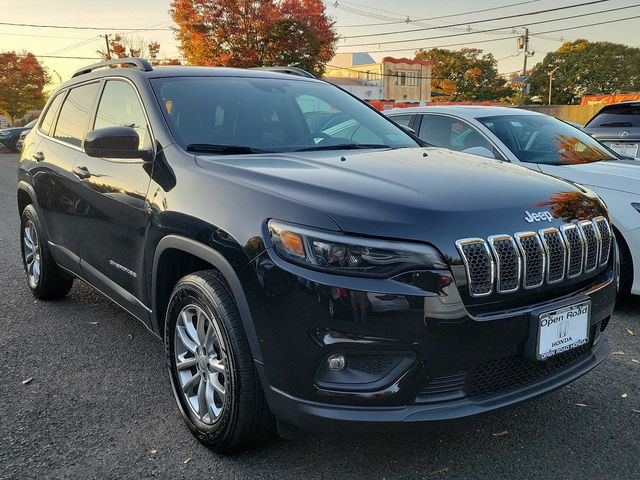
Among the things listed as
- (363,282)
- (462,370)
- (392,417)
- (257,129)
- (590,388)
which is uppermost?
(257,129)

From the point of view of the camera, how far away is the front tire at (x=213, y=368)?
2352 millimetres

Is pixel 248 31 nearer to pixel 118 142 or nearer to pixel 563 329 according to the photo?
pixel 118 142

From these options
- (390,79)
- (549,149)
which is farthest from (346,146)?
(390,79)

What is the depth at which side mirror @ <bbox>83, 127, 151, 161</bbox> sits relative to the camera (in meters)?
2.96

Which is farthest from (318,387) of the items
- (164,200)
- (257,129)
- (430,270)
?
(257,129)

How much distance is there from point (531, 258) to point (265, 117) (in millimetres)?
1829

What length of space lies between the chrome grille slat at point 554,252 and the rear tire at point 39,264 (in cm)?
352

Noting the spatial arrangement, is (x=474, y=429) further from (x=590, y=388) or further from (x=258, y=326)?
(x=258, y=326)

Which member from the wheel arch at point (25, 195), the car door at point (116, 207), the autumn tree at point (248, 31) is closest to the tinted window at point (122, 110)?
the car door at point (116, 207)

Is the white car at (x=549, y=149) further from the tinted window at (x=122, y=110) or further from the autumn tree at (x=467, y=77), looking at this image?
the autumn tree at (x=467, y=77)

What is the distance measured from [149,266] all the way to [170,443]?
842mm

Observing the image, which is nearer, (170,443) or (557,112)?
(170,443)

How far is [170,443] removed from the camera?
272 centimetres

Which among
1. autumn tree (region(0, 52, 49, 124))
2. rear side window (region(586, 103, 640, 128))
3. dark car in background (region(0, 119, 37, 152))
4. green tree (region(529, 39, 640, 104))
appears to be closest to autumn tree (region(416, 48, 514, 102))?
green tree (region(529, 39, 640, 104))
